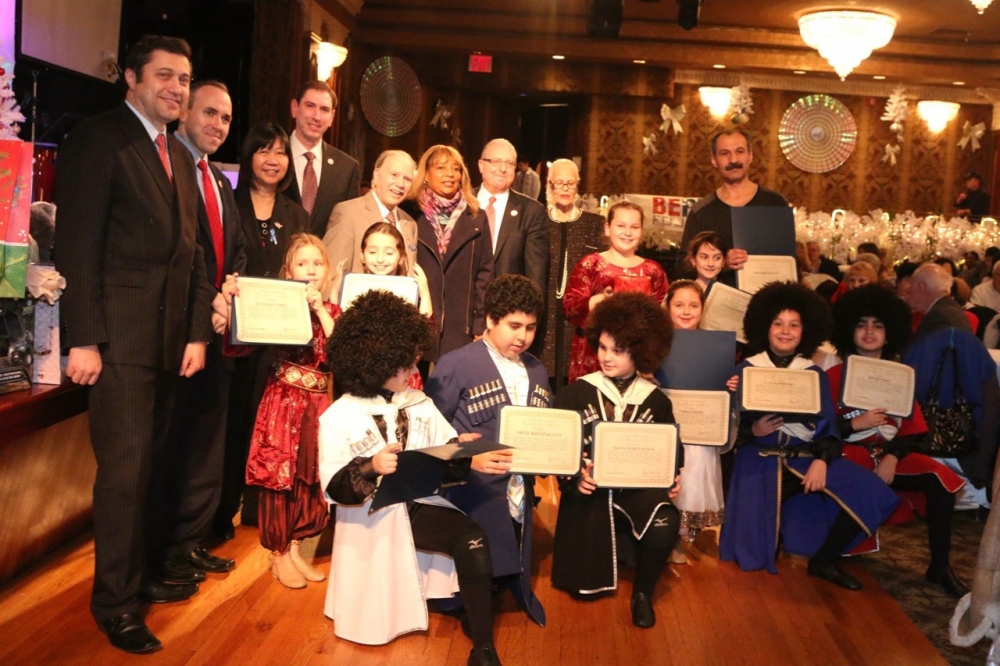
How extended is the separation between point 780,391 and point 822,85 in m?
10.6

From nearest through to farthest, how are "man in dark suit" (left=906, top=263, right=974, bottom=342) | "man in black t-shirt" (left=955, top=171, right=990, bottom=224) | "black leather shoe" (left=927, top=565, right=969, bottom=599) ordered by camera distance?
"black leather shoe" (left=927, top=565, right=969, bottom=599) < "man in dark suit" (left=906, top=263, right=974, bottom=342) < "man in black t-shirt" (left=955, top=171, right=990, bottom=224)

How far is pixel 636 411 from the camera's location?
13.7 ft

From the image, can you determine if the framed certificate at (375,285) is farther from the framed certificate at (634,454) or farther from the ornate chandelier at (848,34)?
the ornate chandelier at (848,34)

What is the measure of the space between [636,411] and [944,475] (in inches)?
61.6

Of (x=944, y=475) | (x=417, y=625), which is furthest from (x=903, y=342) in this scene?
(x=417, y=625)

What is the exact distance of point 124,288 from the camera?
134 inches

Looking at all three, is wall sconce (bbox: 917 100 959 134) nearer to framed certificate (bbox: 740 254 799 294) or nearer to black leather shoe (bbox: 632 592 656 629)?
framed certificate (bbox: 740 254 799 294)

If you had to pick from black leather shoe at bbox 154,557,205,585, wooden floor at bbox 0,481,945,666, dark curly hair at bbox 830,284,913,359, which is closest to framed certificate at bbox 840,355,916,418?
dark curly hair at bbox 830,284,913,359

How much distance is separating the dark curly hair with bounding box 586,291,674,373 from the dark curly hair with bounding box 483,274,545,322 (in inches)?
15.0

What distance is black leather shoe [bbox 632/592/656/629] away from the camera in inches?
153

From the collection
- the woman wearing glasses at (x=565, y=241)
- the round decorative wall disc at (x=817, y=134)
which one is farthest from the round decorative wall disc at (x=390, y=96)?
the woman wearing glasses at (x=565, y=241)

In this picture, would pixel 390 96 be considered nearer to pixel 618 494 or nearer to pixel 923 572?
pixel 618 494

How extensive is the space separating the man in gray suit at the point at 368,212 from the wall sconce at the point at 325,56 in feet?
16.0

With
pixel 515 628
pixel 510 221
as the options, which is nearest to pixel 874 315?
pixel 510 221
